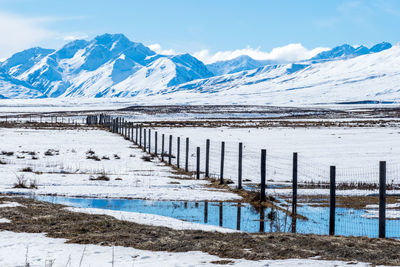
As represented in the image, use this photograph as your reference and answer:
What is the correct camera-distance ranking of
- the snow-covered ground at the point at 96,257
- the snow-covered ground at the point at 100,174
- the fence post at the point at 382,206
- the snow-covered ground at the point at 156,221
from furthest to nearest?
the snow-covered ground at the point at 100,174
the snow-covered ground at the point at 156,221
the fence post at the point at 382,206
the snow-covered ground at the point at 96,257

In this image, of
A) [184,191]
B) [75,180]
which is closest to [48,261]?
[184,191]

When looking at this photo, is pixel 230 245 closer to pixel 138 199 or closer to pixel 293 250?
pixel 293 250

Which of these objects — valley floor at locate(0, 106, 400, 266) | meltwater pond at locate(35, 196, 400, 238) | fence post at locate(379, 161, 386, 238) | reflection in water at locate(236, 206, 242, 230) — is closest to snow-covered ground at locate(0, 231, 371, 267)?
valley floor at locate(0, 106, 400, 266)

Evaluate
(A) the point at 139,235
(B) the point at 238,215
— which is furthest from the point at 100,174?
(A) the point at 139,235

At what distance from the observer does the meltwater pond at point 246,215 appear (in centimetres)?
1091

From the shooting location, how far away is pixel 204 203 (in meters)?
14.0

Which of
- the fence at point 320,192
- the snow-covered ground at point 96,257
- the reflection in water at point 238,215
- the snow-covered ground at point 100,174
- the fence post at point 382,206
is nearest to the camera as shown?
the snow-covered ground at point 96,257

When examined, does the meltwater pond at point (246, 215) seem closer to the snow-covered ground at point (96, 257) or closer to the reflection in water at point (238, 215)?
the reflection in water at point (238, 215)

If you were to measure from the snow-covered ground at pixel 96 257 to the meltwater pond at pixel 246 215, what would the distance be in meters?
2.93

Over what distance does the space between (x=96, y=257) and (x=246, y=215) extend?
18.5 feet

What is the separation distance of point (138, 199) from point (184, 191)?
1.64m

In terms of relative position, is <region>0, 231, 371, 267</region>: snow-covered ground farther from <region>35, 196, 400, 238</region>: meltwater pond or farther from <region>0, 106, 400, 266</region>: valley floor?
<region>35, 196, 400, 238</region>: meltwater pond

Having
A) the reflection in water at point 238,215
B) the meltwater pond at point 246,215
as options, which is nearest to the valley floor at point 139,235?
the meltwater pond at point 246,215

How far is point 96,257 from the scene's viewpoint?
738cm
